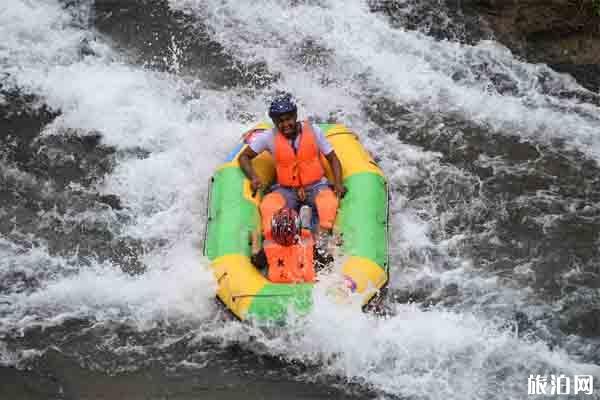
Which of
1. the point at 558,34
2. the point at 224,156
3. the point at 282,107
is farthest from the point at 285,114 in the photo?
the point at 558,34

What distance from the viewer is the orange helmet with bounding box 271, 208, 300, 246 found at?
6656 mm

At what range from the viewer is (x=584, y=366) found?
6.71 m

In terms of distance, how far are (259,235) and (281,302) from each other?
40.2 inches

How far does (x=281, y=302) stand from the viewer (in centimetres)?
659

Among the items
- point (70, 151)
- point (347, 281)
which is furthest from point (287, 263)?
point (70, 151)

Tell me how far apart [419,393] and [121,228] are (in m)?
3.39

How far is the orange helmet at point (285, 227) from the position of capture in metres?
6.66

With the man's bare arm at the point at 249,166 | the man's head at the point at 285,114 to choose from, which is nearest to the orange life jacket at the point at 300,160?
the man's head at the point at 285,114

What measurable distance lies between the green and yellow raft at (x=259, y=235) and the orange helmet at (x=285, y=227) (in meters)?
0.36

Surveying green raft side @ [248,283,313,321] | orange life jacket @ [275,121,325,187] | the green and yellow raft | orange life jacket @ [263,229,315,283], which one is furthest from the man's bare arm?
green raft side @ [248,283,313,321]

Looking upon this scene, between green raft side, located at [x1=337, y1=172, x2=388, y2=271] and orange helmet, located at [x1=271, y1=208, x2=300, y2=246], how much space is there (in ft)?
1.96

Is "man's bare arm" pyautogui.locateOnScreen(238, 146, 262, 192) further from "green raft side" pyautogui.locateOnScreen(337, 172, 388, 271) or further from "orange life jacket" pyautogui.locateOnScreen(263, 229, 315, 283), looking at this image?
"orange life jacket" pyautogui.locateOnScreen(263, 229, 315, 283)

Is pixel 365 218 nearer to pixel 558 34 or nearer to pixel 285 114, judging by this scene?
pixel 285 114

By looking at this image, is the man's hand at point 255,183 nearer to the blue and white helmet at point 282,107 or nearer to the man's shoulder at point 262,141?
the man's shoulder at point 262,141
